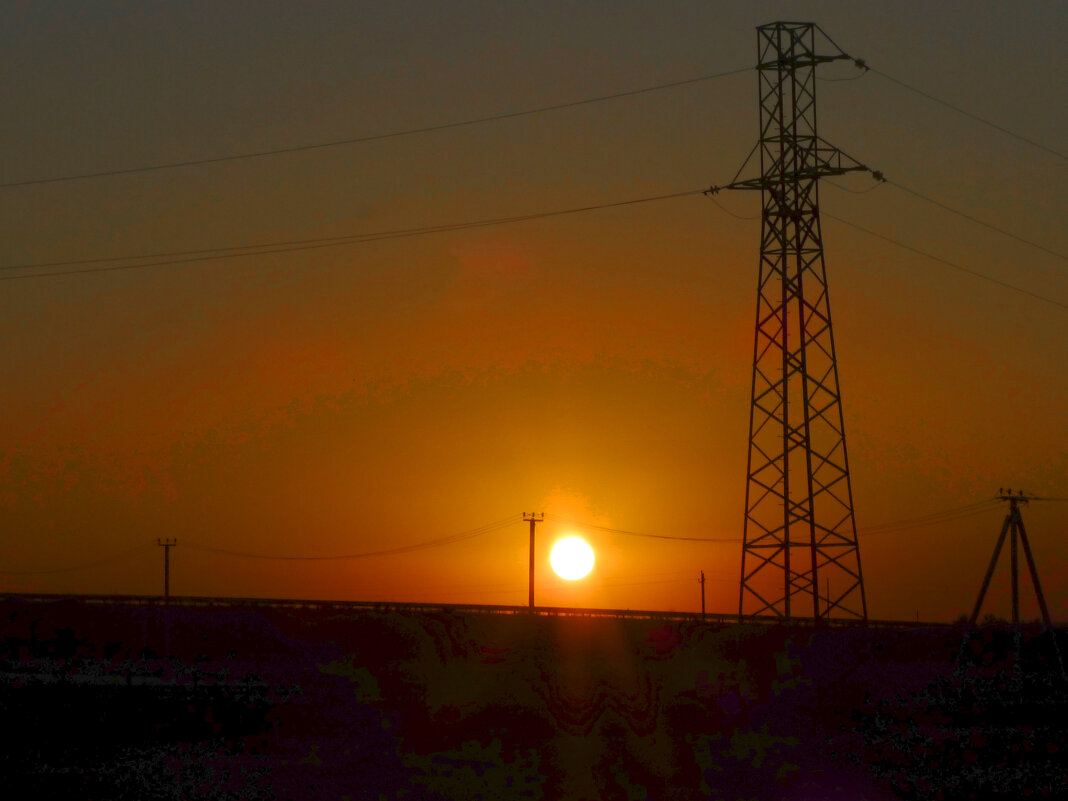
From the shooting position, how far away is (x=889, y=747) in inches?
1300

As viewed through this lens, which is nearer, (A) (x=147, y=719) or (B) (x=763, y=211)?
(A) (x=147, y=719)

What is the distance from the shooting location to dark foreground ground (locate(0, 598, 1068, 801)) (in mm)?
29562

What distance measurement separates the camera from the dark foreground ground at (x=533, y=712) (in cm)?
2956

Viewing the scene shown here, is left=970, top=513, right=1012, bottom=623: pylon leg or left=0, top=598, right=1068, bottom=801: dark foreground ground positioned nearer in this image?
left=0, top=598, right=1068, bottom=801: dark foreground ground

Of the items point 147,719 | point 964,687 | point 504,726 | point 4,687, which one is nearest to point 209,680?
point 4,687

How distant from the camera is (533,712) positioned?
38.7 m

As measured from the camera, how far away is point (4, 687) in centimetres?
4369

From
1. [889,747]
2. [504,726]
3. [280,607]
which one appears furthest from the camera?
[280,607]

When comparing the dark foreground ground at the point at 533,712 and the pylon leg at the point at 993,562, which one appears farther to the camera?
the pylon leg at the point at 993,562

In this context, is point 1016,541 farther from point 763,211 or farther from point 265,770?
point 265,770

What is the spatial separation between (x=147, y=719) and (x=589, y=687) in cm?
1303

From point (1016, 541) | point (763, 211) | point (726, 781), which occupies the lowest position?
point (726, 781)

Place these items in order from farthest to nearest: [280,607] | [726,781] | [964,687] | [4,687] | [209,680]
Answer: [280,607]
[209,680]
[4,687]
[964,687]
[726,781]

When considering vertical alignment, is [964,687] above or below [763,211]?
below
